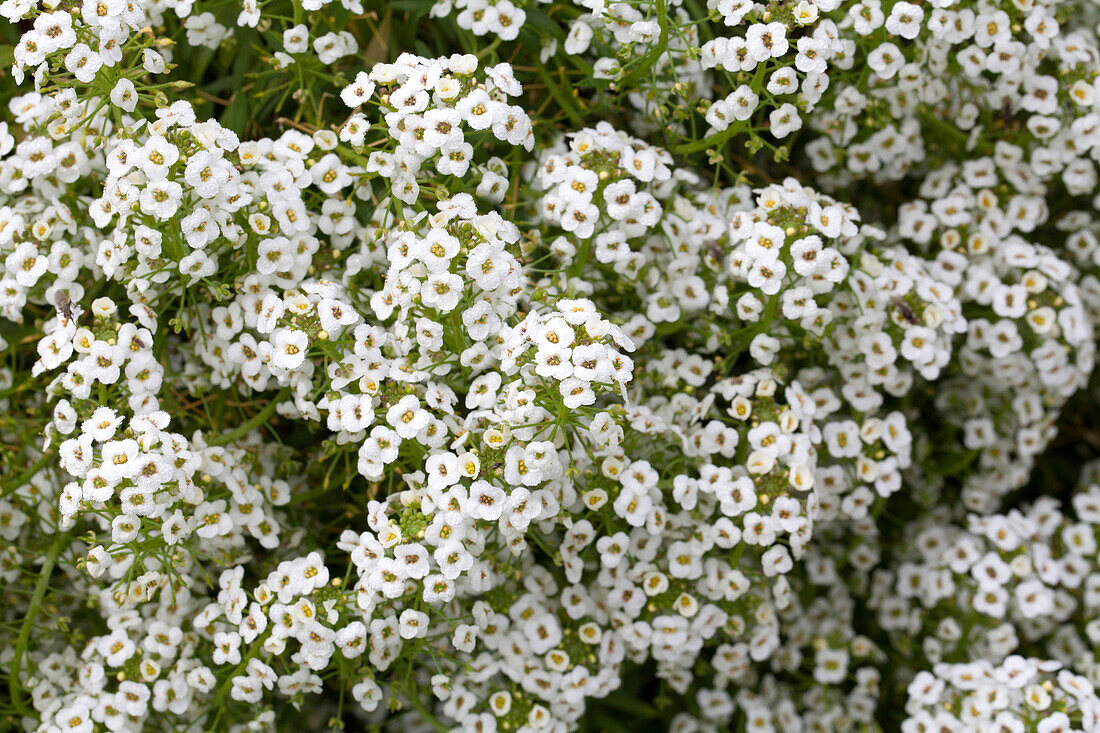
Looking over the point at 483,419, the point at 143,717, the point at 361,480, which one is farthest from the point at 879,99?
the point at 143,717

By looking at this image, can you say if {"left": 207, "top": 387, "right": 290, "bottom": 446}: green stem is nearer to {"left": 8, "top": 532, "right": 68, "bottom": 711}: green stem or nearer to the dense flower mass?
the dense flower mass

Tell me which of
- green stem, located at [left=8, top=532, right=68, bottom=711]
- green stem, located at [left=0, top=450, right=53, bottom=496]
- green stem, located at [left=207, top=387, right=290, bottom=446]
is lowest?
green stem, located at [left=8, top=532, right=68, bottom=711]

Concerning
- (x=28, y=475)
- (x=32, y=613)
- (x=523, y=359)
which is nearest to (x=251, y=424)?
(x=28, y=475)

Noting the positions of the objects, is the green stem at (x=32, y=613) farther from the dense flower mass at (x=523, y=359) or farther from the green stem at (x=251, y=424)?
the green stem at (x=251, y=424)

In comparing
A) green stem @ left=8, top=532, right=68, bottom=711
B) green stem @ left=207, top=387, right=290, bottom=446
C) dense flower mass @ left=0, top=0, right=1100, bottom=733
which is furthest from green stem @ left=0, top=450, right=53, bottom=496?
green stem @ left=207, top=387, right=290, bottom=446

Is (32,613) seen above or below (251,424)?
below

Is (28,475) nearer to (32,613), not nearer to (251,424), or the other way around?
(32,613)

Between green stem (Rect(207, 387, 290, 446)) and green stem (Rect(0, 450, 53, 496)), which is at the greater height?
green stem (Rect(207, 387, 290, 446))

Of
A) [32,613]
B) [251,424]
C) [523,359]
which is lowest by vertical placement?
[32,613]

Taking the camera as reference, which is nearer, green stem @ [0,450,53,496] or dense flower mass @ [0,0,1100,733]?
dense flower mass @ [0,0,1100,733]
